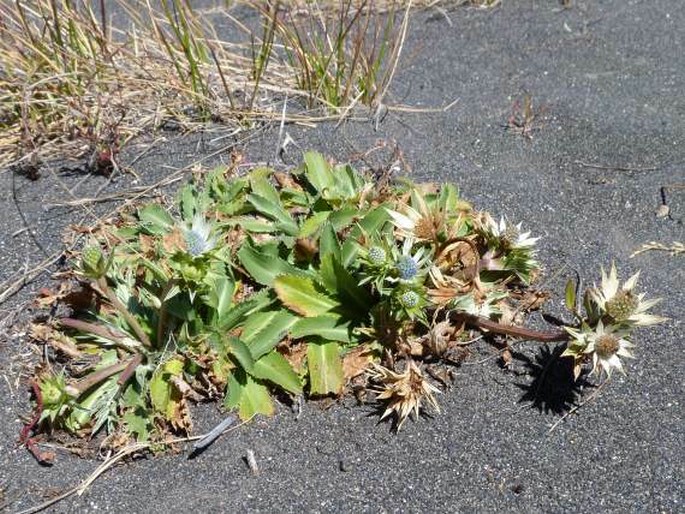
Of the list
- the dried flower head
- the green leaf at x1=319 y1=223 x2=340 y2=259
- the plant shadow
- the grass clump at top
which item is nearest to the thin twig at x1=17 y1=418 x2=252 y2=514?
the dried flower head

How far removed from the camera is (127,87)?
10.1 feet

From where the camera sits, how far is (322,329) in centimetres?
213

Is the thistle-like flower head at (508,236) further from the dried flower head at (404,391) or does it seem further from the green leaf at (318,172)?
the green leaf at (318,172)

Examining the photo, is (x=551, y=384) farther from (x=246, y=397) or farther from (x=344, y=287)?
(x=246, y=397)

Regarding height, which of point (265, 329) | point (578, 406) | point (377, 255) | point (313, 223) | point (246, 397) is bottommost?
point (578, 406)

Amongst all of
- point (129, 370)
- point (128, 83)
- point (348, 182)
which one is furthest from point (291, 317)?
point (128, 83)

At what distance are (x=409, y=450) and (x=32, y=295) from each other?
1226 millimetres

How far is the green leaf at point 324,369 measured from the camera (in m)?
2.06

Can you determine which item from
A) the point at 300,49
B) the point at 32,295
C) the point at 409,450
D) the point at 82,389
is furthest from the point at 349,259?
the point at 300,49

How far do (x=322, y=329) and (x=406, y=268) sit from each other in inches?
13.4

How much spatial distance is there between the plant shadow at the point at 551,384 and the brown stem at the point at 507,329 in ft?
0.25

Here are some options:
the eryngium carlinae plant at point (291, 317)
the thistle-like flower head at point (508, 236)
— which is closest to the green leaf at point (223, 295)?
the eryngium carlinae plant at point (291, 317)

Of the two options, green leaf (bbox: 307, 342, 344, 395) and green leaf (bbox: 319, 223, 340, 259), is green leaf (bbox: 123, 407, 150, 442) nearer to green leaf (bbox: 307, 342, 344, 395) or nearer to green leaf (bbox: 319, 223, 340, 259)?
Result: green leaf (bbox: 307, 342, 344, 395)

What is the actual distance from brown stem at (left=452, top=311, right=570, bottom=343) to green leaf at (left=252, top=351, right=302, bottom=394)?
47 cm
